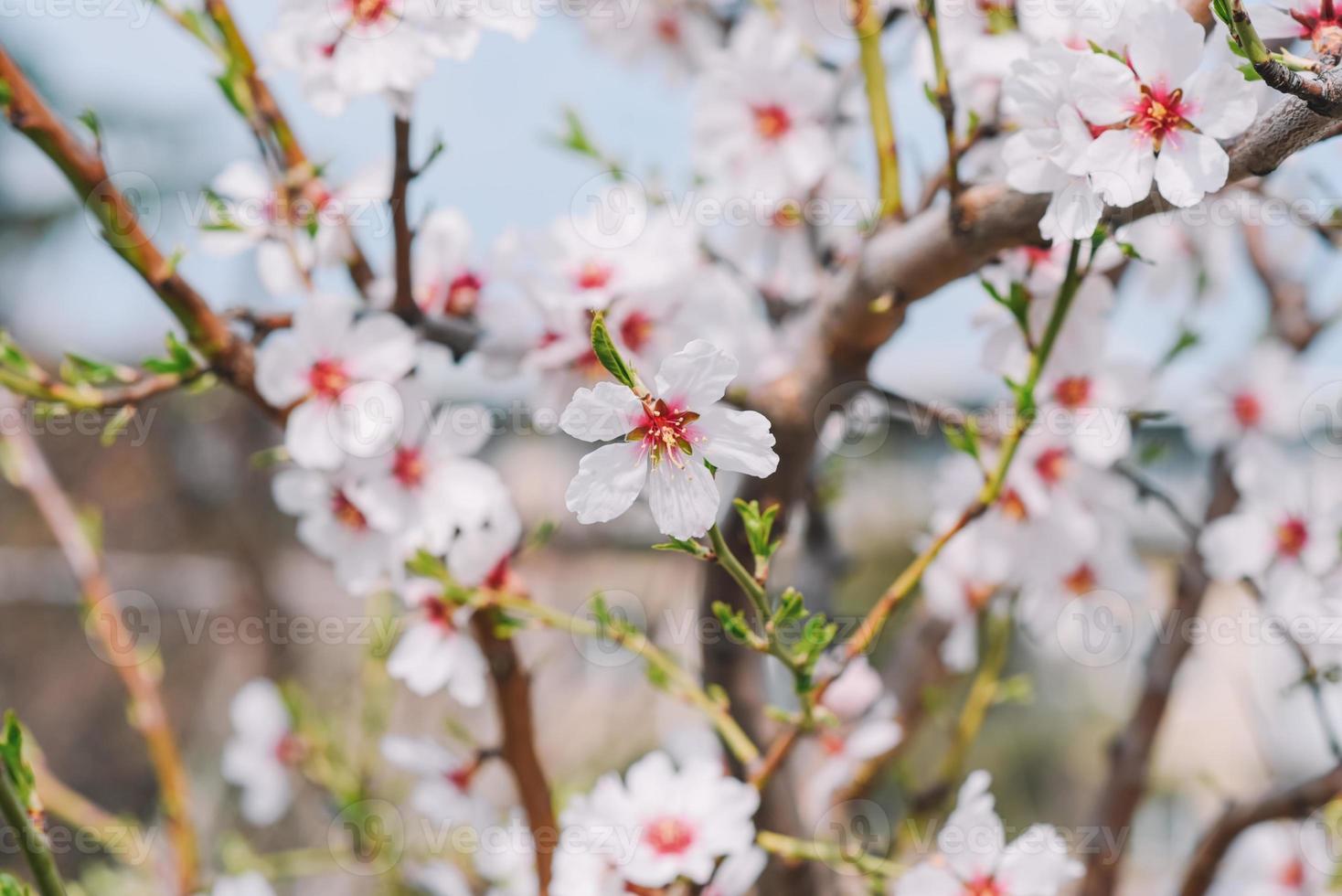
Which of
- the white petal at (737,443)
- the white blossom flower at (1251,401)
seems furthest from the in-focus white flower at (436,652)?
the white blossom flower at (1251,401)

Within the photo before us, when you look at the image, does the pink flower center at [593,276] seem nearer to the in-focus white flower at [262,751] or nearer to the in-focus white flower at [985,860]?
the in-focus white flower at [985,860]

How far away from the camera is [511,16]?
59 cm

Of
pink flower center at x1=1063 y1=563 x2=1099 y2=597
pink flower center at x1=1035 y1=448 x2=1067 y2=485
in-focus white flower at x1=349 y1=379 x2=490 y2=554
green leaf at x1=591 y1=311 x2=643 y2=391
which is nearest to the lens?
green leaf at x1=591 y1=311 x2=643 y2=391

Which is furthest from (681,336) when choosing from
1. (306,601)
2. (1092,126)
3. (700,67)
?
(306,601)

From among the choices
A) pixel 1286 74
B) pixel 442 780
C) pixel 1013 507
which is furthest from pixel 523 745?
pixel 1286 74

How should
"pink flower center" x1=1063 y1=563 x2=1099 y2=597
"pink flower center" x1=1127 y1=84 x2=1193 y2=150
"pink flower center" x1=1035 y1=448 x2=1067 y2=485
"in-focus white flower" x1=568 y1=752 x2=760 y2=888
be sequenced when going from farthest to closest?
"pink flower center" x1=1063 y1=563 x2=1099 y2=597
"pink flower center" x1=1035 y1=448 x2=1067 y2=485
"in-focus white flower" x1=568 y1=752 x2=760 y2=888
"pink flower center" x1=1127 y1=84 x2=1193 y2=150

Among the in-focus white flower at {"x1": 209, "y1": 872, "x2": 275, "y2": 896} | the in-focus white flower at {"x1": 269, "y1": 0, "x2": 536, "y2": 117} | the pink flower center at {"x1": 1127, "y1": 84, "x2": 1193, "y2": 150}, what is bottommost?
the in-focus white flower at {"x1": 209, "y1": 872, "x2": 275, "y2": 896}

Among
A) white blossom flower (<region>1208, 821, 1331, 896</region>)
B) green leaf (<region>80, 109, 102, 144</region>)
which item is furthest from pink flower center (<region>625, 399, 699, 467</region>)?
white blossom flower (<region>1208, 821, 1331, 896</region>)

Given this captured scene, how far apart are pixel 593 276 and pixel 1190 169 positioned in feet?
1.22

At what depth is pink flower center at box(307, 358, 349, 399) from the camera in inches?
25.8

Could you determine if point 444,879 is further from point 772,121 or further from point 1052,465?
point 772,121

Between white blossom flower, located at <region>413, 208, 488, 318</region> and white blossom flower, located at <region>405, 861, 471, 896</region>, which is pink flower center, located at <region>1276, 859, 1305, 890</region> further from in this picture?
white blossom flower, located at <region>413, 208, 488, 318</region>

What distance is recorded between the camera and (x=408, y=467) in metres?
0.68

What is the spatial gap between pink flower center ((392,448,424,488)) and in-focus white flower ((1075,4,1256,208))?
0.44 meters
